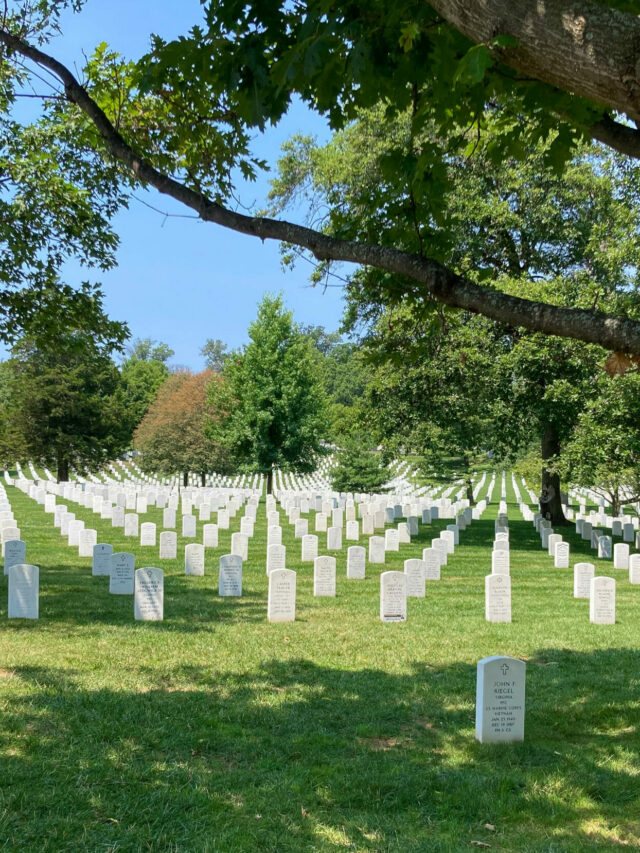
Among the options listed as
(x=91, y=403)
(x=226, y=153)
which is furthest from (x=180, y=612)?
(x=91, y=403)

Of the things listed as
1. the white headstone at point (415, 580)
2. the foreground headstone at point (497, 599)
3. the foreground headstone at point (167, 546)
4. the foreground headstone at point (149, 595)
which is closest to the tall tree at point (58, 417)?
the foreground headstone at point (167, 546)

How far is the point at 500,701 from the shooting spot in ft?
20.9

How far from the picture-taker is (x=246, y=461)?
141 feet

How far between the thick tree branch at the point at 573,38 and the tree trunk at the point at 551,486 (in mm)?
23408

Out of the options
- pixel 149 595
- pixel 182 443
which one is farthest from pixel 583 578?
pixel 182 443

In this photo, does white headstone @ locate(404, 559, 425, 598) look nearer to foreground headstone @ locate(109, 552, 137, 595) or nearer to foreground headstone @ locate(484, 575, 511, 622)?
foreground headstone @ locate(484, 575, 511, 622)

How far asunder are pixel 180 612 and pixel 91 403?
3638 cm

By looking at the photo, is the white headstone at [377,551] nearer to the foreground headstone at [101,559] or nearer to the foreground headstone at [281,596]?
the foreground headstone at [101,559]

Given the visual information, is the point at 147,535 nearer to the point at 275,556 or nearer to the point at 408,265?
the point at 275,556

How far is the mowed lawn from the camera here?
181 inches

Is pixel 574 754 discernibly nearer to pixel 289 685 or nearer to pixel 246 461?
pixel 289 685

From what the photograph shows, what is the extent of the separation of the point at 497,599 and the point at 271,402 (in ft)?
99.5

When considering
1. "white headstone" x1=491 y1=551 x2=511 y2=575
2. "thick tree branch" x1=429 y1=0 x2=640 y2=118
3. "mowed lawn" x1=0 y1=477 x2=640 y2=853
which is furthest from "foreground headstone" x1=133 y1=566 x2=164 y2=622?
"thick tree branch" x1=429 y1=0 x2=640 y2=118

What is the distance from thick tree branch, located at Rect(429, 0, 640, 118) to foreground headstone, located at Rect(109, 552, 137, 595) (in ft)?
35.5
